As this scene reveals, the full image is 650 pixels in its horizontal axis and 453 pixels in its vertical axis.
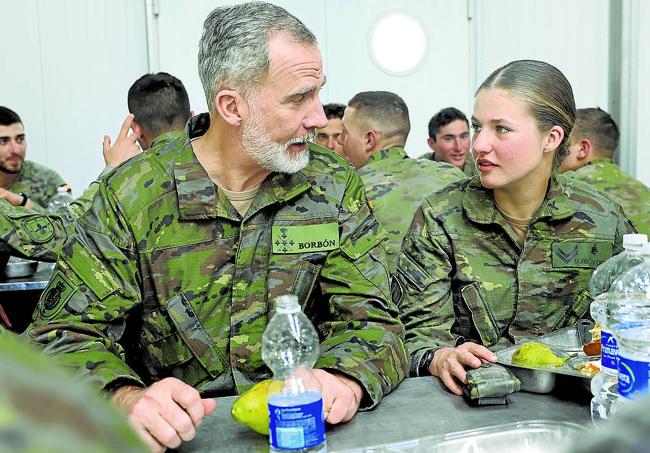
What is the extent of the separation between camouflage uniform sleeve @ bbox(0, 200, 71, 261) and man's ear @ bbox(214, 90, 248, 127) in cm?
173

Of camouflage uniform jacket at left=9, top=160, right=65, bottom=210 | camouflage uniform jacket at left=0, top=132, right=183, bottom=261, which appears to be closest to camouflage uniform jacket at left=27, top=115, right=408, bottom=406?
camouflage uniform jacket at left=0, top=132, right=183, bottom=261

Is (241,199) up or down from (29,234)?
up

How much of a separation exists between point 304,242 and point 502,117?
760mm

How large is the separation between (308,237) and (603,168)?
99.8 inches

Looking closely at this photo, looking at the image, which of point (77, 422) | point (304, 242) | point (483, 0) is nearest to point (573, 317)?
point (304, 242)

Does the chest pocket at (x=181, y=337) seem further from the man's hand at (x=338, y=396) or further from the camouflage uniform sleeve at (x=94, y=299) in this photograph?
the man's hand at (x=338, y=396)

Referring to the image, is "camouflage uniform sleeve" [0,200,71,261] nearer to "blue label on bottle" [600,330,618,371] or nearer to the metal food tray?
the metal food tray

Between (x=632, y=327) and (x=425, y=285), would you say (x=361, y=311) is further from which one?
(x=632, y=327)

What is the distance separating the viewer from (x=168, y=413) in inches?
48.4

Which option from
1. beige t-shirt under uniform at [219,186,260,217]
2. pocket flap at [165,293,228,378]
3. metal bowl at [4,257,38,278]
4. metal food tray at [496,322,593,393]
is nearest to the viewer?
metal food tray at [496,322,593,393]

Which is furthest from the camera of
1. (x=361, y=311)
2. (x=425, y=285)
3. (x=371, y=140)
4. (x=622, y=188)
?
(x=371, y=140)

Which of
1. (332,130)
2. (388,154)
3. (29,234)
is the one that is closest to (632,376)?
(29,234)

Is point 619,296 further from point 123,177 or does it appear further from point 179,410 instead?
point 123,177

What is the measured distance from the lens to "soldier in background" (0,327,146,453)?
295 mm
